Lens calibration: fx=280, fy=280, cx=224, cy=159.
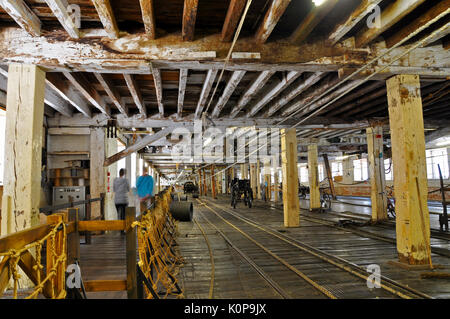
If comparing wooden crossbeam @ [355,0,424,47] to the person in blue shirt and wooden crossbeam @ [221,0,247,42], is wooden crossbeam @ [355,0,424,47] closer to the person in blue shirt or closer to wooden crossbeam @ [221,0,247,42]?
wooden crossbeam @ [221,0,247,42]

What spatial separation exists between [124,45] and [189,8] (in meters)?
1.23

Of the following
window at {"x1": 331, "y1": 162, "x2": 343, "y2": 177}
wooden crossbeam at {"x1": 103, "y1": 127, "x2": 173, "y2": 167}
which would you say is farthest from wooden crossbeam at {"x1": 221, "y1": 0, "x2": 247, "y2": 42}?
window at {"x1": 331, "y1": 162, "x2": 343, "y2": 177}

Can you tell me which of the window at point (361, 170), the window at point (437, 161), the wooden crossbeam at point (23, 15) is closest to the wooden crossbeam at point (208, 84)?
the wooden crossbeam at point (23, 15)

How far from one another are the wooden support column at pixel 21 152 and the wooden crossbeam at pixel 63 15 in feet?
2.48

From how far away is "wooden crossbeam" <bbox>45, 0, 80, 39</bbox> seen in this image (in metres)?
2.99

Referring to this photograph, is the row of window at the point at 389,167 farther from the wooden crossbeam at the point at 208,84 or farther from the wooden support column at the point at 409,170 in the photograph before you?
the wooden crossbeam at the point at 208,84

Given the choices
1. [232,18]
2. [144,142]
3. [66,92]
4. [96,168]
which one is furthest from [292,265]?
[96,168]

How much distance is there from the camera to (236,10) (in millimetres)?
3119

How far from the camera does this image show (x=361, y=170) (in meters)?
20.4

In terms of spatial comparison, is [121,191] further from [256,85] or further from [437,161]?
[437,161]

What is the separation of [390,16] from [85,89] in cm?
521

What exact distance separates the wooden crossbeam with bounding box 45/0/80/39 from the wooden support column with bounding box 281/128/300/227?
588 centimetres
